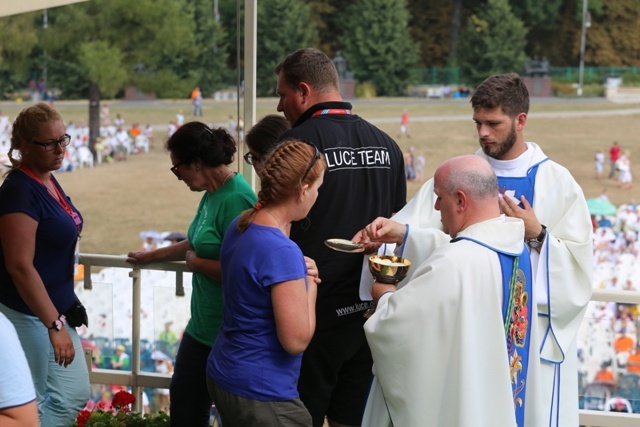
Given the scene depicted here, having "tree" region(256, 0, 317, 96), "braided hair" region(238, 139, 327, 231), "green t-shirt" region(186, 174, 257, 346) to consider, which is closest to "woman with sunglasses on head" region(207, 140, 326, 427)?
"braided hair" region(238, 139, 327, 231)

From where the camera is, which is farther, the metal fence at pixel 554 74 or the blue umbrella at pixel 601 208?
the metal fence at pixel 554 74

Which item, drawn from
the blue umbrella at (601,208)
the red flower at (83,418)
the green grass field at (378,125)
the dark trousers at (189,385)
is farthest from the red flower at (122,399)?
the green grass field at (378,125)

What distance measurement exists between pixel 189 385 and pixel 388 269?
0.96m

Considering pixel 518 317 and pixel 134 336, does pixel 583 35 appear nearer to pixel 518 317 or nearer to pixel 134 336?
pixel 134 336

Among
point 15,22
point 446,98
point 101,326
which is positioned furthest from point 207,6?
point 101,326

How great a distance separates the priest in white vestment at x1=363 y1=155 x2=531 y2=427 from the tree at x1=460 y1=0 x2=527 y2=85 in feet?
137

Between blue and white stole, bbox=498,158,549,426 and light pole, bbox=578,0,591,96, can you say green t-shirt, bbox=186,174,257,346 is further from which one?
light pole, bbox=578,0,591,96

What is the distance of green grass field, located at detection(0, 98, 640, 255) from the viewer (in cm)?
3969

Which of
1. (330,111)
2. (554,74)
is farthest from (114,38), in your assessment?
(330,111)

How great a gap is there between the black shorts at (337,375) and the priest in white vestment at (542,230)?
0.16m

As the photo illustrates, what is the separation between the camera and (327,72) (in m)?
2.84

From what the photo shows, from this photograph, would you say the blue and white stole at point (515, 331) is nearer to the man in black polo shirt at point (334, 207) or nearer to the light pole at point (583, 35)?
the man in black polo shirt at point (334, 207)

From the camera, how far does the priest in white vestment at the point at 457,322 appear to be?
7.61ft

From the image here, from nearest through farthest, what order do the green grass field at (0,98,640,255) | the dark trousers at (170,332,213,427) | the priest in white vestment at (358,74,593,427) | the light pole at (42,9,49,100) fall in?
1. the priest in white vestment at (358,74,593,427)
2. the dark trousers at (170,332,213,427)
3. the green grass field at (0,98,640,255)
4. the light pole at (42,9,49,100)
